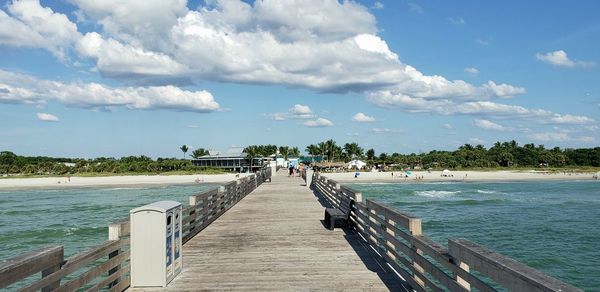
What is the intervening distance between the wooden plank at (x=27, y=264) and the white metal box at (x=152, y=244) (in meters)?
1.46

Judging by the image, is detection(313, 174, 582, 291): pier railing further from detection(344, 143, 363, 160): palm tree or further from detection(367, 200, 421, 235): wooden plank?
detection(344, 143, 363, 160): palm tree

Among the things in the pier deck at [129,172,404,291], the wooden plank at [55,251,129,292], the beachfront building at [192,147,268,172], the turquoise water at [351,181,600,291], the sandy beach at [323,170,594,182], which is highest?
the beachfront building at [192,147,268,172]

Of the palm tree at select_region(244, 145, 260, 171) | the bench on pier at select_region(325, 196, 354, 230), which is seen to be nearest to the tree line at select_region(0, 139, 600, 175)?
the palm tree at select_region(244, 145, 260, 171)

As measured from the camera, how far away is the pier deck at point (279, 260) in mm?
6336

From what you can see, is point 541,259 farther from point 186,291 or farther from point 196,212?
point 186,291

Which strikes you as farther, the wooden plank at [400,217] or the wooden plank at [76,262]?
the wooden plank at [400,217]

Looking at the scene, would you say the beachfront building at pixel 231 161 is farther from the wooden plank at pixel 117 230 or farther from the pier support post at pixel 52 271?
the pier support post at pixel 52 271

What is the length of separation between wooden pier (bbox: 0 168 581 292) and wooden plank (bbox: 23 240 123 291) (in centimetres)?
1

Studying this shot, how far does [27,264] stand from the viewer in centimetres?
381

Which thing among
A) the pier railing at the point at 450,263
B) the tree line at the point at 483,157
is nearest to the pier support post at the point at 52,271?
the pier railing at the point at 450,263

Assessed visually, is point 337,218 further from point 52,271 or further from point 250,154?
point 250,154

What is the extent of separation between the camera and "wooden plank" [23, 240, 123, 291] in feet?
13.3

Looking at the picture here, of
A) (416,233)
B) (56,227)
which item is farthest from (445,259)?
(56,227)

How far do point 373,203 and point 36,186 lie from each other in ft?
231
